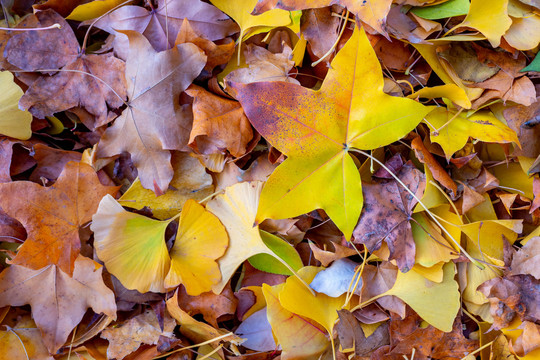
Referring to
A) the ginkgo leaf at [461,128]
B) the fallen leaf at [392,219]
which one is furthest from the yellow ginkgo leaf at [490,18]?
the fallen leaf at [392,219]

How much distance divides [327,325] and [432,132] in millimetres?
382

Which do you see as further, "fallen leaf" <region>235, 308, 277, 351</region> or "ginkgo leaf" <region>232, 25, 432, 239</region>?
"fallen leaf" <region>235, 308, 277, 351</region>

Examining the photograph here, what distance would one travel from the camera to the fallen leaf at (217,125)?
709 millimetres

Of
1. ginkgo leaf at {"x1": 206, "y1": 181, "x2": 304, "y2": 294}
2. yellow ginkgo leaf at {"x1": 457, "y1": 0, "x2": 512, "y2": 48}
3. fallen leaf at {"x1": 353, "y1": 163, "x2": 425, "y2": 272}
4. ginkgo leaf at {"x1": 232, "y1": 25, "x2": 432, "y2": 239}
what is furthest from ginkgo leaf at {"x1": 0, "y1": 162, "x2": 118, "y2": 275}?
yellow ginkgo leaf at {"x1": 457, "y1": 0, "x2": 512, "y2": 48}

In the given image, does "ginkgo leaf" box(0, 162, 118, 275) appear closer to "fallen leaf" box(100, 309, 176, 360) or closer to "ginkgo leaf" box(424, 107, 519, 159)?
"fallen leaf" box(100, 309, 176, 360)

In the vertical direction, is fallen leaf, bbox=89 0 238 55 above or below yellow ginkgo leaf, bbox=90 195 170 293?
above

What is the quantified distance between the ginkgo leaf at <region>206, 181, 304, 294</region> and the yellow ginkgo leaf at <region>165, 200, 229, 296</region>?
1 centimetres

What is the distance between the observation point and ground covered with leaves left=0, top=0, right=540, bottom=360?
0.72 m

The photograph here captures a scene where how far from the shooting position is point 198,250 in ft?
2.49

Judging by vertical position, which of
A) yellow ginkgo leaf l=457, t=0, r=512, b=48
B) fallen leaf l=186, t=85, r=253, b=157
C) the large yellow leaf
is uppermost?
yellow ginkgo leaf l=457, t=0, r=512, b=48

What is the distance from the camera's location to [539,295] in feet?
2.41

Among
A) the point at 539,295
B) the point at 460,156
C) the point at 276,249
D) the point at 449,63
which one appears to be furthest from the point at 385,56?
the point at 539,295

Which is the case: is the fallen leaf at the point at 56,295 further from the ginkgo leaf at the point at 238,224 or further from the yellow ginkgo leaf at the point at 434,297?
the yellow ginkgo leaf at the point at 434,297

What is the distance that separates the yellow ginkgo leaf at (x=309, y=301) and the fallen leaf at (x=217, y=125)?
0.25 meters
